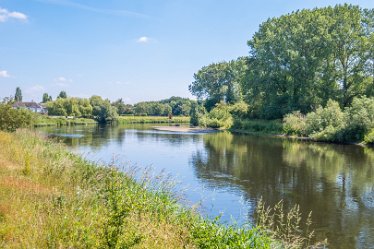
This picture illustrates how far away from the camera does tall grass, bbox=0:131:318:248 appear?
219 inches

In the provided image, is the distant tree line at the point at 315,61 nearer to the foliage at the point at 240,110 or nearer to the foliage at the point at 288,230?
the foliage at the point at 240,110

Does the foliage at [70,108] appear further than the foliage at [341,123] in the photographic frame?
Yes

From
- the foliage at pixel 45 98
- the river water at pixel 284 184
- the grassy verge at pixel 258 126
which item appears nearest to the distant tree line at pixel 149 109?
the foliage at pixel 45 98

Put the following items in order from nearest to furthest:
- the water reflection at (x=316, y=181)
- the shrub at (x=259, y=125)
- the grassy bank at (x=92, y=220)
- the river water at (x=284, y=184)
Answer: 1. the grassy bank at (x=92, y=220)
2. the water reflection at (x=316, y=181)
3. the river water at (x=284, y=184)
4. the shrub at (x=259, y=125)

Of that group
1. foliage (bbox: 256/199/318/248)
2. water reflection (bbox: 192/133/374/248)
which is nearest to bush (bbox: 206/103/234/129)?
water reflection (bbox: 192/133/374/248)

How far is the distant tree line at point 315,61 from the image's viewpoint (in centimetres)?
5234

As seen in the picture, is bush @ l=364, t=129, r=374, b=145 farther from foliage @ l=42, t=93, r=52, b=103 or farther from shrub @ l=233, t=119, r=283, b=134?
foliage @ l=42, t=93, r=52, b=103

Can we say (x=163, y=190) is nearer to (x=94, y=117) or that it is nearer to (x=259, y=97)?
(x=259, y=97)

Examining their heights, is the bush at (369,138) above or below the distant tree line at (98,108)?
below

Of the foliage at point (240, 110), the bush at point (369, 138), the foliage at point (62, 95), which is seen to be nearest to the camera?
the bush at point (369, 138)

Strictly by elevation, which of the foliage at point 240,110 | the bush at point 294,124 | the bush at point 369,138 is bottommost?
the bush at point 369,138

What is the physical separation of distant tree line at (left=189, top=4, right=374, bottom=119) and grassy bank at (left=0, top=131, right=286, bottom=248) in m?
46.5

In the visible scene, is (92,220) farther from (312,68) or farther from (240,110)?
(240,110)

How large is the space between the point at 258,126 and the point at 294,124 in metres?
10.1
